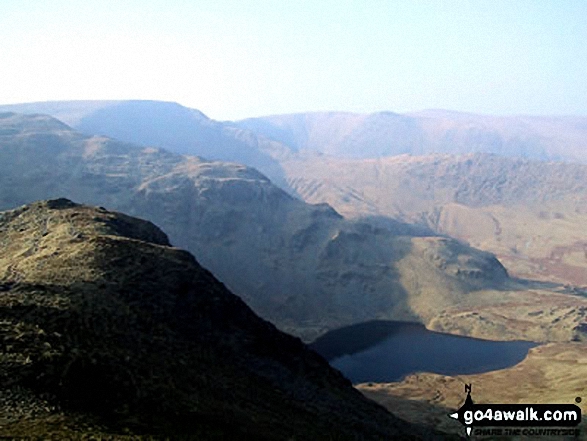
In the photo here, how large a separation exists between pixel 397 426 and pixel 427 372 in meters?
110

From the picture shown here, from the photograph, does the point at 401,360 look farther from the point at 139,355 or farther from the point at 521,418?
the point at 139,355

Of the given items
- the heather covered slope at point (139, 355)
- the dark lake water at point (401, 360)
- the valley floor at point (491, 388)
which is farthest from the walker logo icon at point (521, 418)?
the dark lake water at point (401, 360)

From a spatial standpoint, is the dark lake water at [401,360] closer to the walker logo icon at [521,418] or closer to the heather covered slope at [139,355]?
the walker logo icon at [521,418]

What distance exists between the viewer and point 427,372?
17150 centimetres

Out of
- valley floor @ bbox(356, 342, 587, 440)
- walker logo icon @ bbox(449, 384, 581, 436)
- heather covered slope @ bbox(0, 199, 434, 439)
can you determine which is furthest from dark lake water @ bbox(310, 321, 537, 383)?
heather covered slope @ bbox(0, 199, 434, 439)

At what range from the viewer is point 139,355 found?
159ft

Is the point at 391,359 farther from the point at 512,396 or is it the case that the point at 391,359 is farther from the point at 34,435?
the point at 34,435

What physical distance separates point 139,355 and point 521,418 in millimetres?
58667

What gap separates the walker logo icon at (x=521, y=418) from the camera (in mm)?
70650

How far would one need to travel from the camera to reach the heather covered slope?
118 feet

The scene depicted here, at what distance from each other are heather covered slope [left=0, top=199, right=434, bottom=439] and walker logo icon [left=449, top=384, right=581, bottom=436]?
42.7 feet

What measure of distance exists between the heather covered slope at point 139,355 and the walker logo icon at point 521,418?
1301 cm

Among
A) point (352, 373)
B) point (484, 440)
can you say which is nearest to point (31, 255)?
point (484, 440)

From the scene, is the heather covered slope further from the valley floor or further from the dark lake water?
the dark lake water
